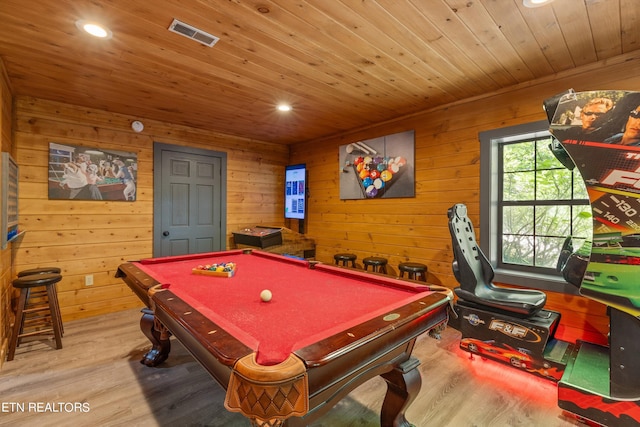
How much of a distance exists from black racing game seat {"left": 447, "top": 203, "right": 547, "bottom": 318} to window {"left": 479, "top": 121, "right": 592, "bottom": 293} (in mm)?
324

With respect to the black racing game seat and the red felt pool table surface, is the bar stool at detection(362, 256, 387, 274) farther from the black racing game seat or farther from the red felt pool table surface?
the red felt pool table surface

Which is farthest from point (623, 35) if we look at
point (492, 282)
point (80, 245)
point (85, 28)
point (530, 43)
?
point (80, 245)

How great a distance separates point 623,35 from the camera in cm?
198

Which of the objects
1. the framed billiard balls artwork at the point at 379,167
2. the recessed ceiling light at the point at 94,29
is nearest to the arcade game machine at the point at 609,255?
the framed billiard balls artwork at the point at 379,167

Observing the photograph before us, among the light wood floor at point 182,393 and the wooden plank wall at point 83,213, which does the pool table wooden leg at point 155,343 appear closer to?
the light wood floor at point 182,393

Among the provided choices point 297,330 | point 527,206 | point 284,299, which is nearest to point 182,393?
point 284,299

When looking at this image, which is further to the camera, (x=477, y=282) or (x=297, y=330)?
(x=477, y=282)

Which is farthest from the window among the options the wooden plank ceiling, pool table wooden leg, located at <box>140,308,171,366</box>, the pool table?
pool table wooden leg, located at <box>140,308,171,366</box>

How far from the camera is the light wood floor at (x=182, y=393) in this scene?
5.69 feet

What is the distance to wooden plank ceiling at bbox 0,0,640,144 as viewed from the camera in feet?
5.64

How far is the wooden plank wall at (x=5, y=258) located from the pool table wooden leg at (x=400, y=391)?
9.39ft

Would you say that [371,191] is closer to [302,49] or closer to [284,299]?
[302,49]

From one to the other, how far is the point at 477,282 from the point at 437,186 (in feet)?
3.90

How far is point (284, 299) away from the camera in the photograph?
5.16ft
